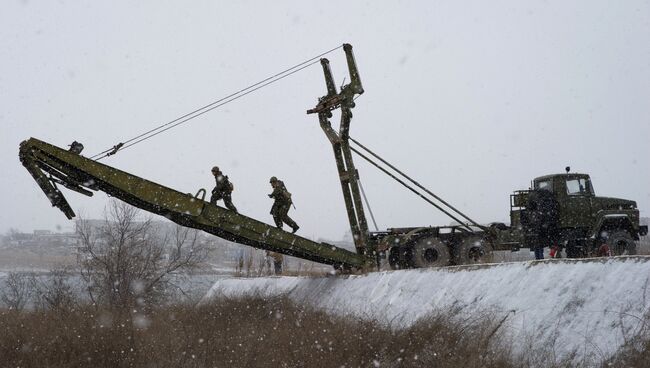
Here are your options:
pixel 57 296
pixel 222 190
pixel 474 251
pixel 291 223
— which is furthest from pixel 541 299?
pixel 57 296

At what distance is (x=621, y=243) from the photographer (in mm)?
11508

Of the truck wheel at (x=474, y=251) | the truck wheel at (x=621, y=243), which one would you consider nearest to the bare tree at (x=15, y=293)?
the truck wheel at (x=474, y=251)

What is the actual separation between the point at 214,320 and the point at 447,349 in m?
5.66

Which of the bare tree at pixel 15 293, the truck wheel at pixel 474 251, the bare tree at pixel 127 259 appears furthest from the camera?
the bare tree at pixel 15 293

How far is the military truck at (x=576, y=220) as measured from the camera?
38.3 ft

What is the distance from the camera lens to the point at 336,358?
621cm

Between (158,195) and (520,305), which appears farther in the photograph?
(158,195)

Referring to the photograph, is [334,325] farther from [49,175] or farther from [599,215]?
[599,215]

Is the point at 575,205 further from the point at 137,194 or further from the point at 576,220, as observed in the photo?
the point at 137,194

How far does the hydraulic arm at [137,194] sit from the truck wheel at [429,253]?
2878 mm

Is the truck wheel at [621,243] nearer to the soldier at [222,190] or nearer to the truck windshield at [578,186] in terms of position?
the truck windshield at [578,186]

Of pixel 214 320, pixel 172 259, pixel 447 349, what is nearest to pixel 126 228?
pixel 172 259

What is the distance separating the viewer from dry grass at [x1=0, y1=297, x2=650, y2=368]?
5.73 m

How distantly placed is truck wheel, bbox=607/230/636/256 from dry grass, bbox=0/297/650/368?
660 cm
